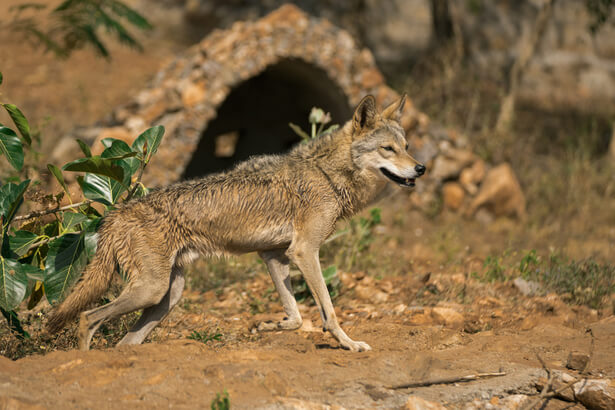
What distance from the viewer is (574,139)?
45.6 feet

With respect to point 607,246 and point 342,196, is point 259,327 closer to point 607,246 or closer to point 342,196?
point 342,196

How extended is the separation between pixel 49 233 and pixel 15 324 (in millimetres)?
790

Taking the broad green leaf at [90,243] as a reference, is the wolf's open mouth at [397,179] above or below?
above

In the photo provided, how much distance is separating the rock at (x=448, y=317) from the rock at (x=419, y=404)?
198cm

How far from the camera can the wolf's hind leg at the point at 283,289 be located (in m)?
5.37

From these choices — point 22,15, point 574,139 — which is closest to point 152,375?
point 574,139

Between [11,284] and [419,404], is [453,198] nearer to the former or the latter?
[419,404]

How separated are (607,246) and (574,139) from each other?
5082mm

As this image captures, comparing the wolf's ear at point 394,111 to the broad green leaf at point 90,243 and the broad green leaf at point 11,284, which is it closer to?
the broad green leaf at point 90,243

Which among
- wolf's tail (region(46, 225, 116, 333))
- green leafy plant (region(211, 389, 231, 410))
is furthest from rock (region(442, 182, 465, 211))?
green leafy plant (region(211, 389, 231, 410))

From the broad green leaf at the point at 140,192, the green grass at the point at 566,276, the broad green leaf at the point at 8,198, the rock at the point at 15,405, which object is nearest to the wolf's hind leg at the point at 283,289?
the broad green leaf at the point at 140,192

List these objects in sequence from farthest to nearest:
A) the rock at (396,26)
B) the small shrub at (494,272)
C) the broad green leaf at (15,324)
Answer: the rock at (396,26) → the small shrub at (494,272) → the broad green leaf at (15,324)

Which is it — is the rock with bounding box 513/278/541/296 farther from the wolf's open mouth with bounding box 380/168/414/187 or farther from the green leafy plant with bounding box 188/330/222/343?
the green leafy plant with bounding box 188/330/222/343

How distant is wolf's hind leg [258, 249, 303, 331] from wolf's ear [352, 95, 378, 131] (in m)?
1.40
